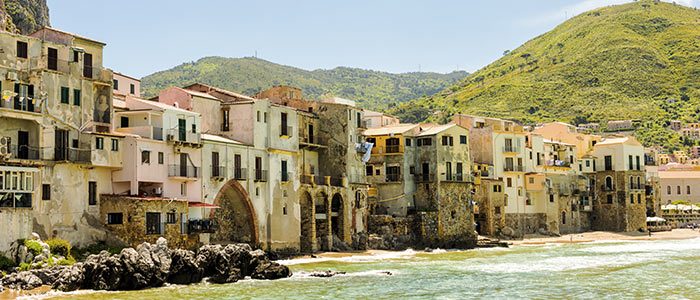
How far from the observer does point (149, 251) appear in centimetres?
4594

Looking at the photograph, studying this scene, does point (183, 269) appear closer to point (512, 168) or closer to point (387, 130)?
point (387, 130)

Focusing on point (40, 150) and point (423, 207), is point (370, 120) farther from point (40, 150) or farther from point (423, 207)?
point (40, 150)

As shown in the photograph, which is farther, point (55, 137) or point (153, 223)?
point (153, 223)

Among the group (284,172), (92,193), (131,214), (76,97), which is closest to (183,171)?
(131,214)

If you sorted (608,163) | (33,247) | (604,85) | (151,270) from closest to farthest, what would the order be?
(33,247) → (151,270) → (608,163) → (604,85)

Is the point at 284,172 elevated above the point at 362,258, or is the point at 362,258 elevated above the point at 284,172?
the point at 284,172

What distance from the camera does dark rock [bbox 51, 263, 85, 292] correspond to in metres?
42.4

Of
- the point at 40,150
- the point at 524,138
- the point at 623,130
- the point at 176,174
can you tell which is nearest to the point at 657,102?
the point at 623,130

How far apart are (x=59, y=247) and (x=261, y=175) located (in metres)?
19.1

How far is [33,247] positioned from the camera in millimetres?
44250

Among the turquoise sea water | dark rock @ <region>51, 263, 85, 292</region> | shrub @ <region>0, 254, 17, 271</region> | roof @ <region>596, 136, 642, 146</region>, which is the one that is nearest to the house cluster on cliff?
roof @ <region>596, 136, 642, 146</region>

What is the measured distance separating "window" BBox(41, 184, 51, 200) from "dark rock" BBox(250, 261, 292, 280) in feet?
37.7

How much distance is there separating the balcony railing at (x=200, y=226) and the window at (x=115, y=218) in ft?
15.6

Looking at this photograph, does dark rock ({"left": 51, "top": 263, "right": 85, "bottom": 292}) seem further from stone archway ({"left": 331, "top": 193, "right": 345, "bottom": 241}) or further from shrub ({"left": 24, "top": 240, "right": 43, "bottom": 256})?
stone archway ({"left": 331, "top": 193, "right": 345, "bottom": 241})
